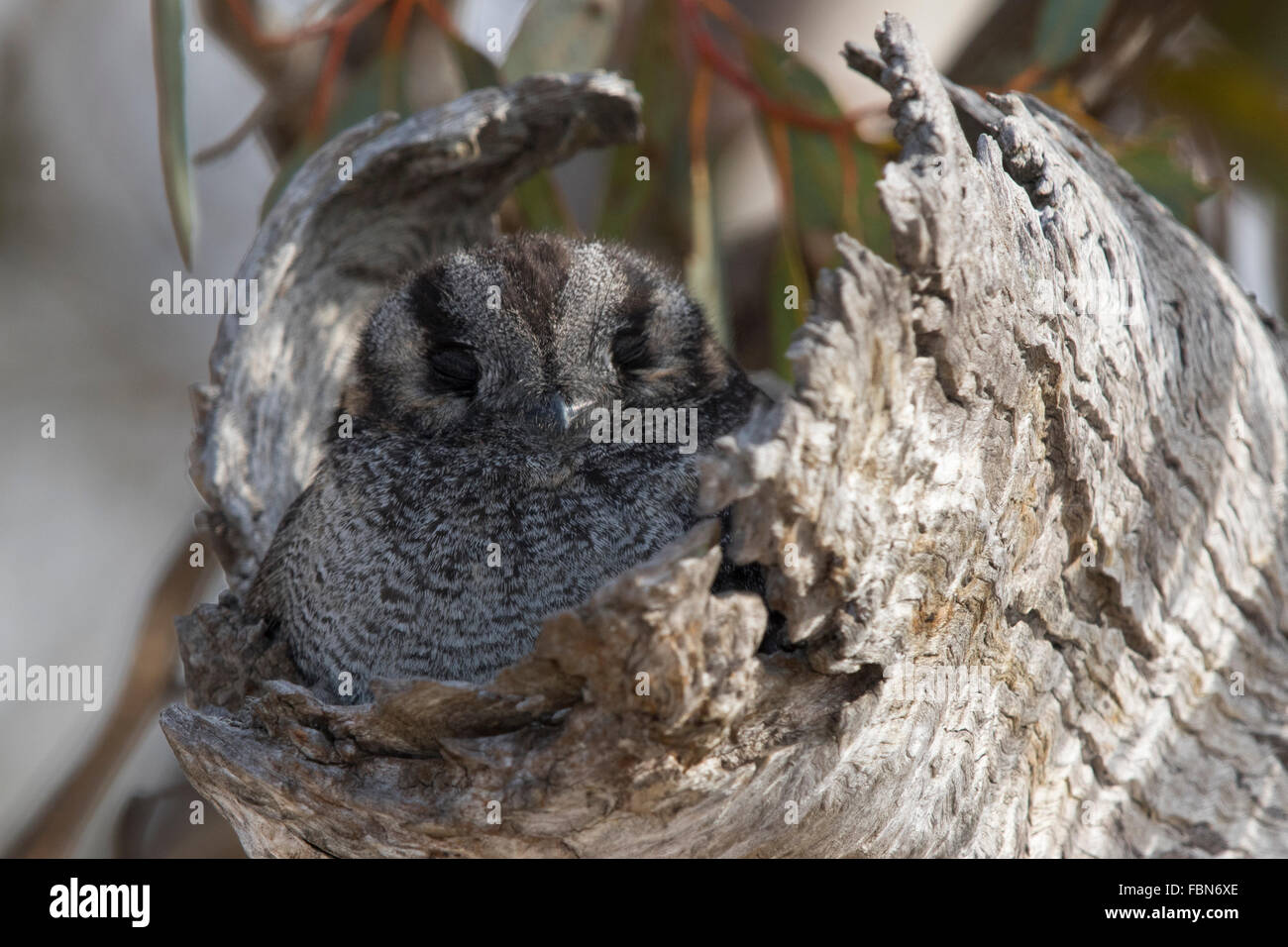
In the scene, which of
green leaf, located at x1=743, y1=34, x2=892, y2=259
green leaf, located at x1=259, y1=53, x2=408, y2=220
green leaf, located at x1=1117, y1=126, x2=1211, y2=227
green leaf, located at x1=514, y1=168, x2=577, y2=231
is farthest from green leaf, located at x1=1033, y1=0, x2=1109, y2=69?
green leaf, located at x1=259, y1=53, x2=408, y2=220

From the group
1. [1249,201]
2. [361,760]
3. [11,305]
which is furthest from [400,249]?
[11,305]

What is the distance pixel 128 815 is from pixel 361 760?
222 centimetres

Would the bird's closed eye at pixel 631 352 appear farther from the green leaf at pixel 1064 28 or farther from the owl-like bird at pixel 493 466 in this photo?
the green leaf at pixel 1064 28

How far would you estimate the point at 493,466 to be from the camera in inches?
81.5

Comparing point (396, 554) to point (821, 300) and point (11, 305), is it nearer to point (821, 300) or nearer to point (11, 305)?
point (821, 300)

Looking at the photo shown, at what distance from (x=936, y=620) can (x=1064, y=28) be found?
1.95 metres

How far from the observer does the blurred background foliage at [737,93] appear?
2.95 m

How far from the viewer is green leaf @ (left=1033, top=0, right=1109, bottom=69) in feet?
9.70

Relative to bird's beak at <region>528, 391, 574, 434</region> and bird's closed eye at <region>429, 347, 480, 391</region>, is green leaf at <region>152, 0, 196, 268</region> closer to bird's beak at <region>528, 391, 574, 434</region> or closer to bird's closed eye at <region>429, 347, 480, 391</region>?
bird's closed eye at <region>429, 347, 480, 391</region>

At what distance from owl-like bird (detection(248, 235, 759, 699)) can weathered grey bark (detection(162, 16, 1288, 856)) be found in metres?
0.23

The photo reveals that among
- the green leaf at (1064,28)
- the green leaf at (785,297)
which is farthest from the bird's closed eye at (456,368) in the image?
the green leaf at (1064,28)

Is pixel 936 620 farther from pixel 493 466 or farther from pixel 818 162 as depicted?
pixel 818 162

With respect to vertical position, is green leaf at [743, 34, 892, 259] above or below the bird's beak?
above

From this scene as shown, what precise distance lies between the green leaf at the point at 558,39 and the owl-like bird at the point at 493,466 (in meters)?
0.99
